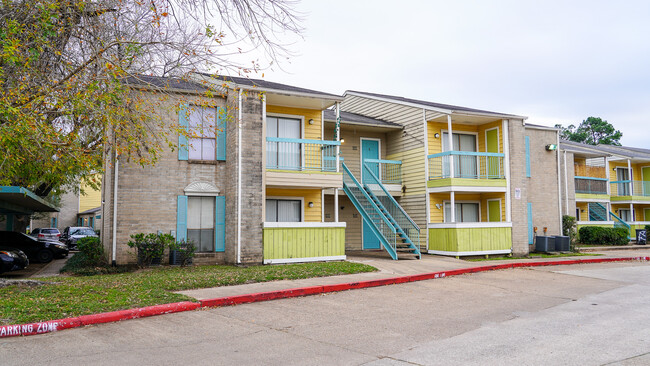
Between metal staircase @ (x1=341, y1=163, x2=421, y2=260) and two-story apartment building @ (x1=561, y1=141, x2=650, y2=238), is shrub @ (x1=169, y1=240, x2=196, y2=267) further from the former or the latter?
two-story apartment building @ (x1=561, y1=141, x2=650, y2=238)

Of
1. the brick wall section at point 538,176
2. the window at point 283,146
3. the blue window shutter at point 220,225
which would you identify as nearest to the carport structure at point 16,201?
the blue window shutter at point 220,225

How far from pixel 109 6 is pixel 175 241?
23.8 feet

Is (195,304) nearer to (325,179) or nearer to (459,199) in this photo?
(325,179)

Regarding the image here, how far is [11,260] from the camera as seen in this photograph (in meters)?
14.8

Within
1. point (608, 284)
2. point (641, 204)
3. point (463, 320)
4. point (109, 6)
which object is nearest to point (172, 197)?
point (109, 6)

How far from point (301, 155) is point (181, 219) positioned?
4.76m

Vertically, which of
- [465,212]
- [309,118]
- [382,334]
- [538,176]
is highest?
[309,118]

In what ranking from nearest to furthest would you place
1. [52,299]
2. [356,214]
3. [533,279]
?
[52,299], [533,279], [356,214]

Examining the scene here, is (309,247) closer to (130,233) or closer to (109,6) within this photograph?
(130,233)

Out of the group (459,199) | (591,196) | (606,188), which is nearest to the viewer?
(459,199)

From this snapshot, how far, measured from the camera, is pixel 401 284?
1212cm

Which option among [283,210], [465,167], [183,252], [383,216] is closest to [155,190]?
[183,252]

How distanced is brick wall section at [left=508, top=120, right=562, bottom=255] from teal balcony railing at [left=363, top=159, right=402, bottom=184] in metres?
4.78

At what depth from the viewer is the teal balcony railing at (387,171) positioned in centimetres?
2106
